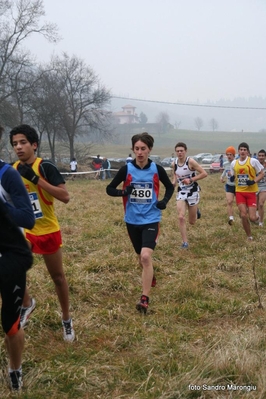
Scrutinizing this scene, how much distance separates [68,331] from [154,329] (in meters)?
0.86

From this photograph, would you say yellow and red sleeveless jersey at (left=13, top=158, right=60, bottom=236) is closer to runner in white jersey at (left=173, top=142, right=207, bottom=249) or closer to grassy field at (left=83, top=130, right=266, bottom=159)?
runner in white jersey at (left=173, top=142, right=207, bottom=249)

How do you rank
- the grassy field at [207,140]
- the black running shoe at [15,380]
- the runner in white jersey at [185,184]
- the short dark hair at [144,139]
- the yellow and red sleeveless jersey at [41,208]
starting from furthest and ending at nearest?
the grassy field at [207,140] < the runner in white jersey at [185,184] < the short dark hair at [144,139] < the yellow and red sleeveless jersey at [41,208] < the black running shoe at [15,380]

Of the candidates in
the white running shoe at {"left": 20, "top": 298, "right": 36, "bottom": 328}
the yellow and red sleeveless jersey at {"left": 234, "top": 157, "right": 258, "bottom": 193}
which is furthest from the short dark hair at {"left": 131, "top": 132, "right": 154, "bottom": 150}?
the yellow and red sleeveless jersey at {"left": 234, "top": 157, "right": 258, "bottom": 193}

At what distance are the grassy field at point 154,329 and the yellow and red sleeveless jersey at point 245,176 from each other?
41.0 inches

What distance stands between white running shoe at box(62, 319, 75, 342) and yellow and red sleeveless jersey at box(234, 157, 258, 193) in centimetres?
530

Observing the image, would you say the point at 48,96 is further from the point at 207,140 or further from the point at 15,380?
the point at 207,140

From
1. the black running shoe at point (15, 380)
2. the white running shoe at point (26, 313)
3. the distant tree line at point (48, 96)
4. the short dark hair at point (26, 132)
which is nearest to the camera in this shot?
the black running shoe at point (15, 380)

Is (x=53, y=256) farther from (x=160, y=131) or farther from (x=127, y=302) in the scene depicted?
(x=160, y=131)

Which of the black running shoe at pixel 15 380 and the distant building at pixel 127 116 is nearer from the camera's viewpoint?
the black running shoe at pixel 15 380

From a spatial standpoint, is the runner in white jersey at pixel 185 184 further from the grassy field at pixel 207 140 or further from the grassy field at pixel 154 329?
the grassy field at pixel 207 140

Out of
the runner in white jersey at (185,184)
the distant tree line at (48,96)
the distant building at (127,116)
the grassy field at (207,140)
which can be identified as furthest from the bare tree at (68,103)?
the distant building at (127,116)

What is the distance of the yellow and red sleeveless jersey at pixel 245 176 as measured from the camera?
863 cm

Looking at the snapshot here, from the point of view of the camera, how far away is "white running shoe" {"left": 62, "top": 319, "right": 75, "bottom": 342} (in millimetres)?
4250

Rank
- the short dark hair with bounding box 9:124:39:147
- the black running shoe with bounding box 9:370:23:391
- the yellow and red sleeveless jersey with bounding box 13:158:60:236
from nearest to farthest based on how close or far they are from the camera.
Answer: the black running shoe with bounding box 9:370:23:391 < the short dark hair with bounding box 9:124:39:147 < the yellow and red sleeveless jersey with bounding box 13:158:60:236
